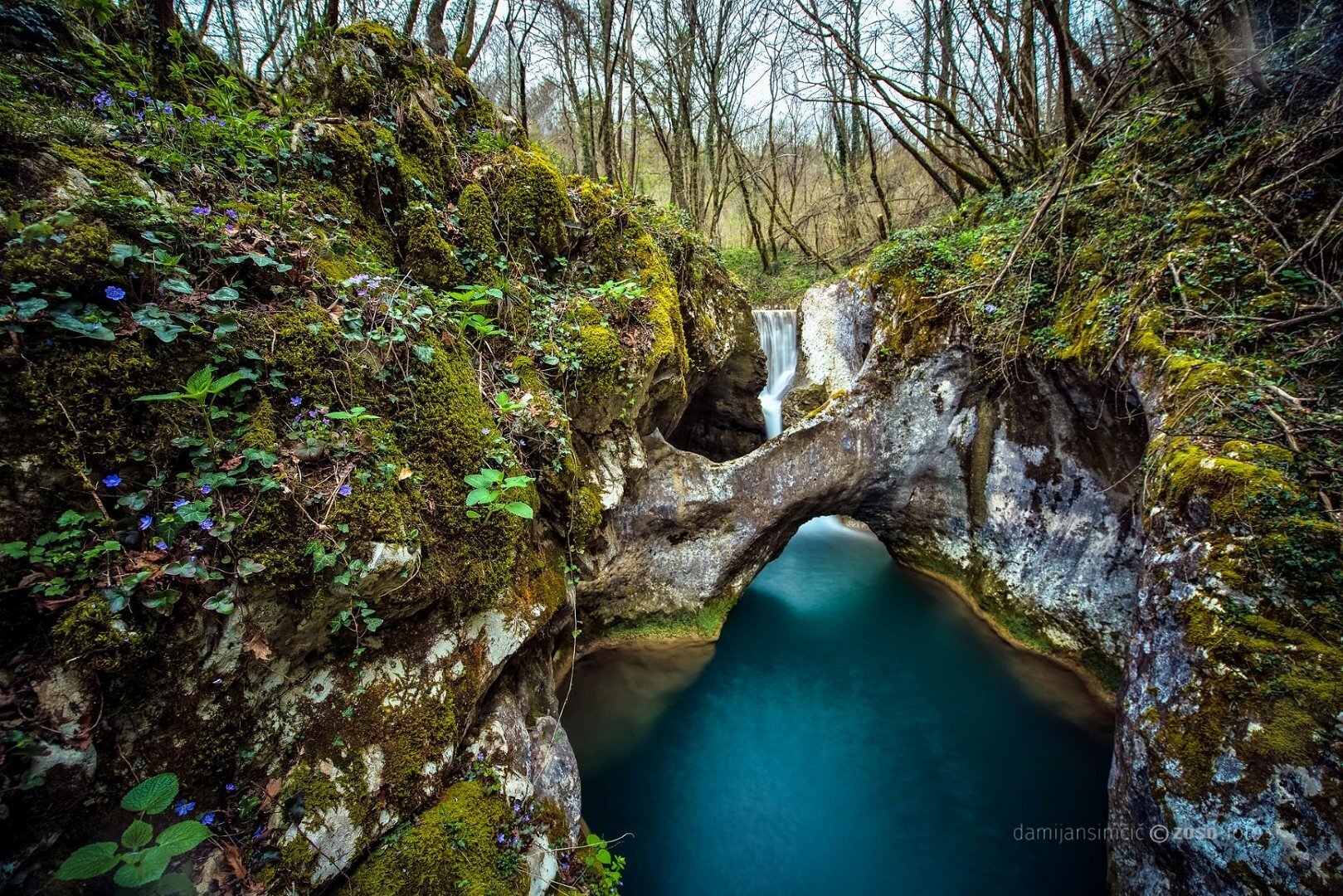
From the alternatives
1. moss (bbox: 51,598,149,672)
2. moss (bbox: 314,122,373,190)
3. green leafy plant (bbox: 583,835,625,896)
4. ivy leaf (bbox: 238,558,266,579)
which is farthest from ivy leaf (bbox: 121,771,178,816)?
moss (bbox: 314,122,373,190)

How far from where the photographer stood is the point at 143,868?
142cm

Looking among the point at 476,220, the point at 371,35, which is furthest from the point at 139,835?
the point at 371,35

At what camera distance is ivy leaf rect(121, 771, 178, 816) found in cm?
152

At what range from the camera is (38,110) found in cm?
225

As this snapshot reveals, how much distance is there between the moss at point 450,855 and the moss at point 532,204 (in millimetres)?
4382

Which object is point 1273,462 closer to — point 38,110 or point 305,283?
point 305,283

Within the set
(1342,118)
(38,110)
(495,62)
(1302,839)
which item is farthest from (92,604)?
(495,62)

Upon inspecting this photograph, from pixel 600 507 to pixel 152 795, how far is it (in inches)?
123

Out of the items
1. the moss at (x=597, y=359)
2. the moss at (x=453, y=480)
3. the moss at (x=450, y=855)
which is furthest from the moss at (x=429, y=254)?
the moss at (x=450, y=855)

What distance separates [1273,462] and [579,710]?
20.3 ft

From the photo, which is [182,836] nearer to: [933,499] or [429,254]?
[429,254]

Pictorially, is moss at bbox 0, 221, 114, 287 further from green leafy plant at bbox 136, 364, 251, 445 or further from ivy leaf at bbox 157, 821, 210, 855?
ivy leaf at bbox 157, 821, 210, 855

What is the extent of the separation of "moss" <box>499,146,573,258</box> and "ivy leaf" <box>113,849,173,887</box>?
4356 mm

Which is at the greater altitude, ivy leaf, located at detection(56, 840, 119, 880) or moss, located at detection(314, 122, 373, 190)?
moss, located at detection(314, 122, 373, 190)
